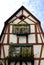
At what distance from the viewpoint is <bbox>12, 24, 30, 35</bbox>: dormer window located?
2225 centimetres

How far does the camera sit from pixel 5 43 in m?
22.0

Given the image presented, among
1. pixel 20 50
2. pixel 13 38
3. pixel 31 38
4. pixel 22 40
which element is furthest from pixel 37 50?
pixel 13 38

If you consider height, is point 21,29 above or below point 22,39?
above

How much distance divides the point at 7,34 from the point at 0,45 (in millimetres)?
1263

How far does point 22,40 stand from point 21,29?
1083 millimetres

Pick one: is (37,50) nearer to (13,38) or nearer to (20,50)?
(20,50)

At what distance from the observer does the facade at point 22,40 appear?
21234 mm

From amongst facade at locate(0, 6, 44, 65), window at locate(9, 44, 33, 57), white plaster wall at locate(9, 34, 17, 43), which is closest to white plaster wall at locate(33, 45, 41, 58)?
facade at locate(0, 6, 44, 65)

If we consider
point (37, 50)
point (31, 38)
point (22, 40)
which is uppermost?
point (31, 38)

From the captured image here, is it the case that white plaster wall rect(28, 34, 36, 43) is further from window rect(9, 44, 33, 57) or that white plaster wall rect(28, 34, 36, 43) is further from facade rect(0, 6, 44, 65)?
window rect(9, 44, 33, 57)

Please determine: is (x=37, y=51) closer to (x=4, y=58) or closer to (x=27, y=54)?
(x=27, y=54)

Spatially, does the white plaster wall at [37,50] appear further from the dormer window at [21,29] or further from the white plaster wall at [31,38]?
the dormer window at [21,29]

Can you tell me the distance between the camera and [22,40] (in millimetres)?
22141

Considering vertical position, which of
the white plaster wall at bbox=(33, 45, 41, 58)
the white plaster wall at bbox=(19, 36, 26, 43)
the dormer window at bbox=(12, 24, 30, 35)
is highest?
the dormer window at bbox=(12, 24, 30, 35)
